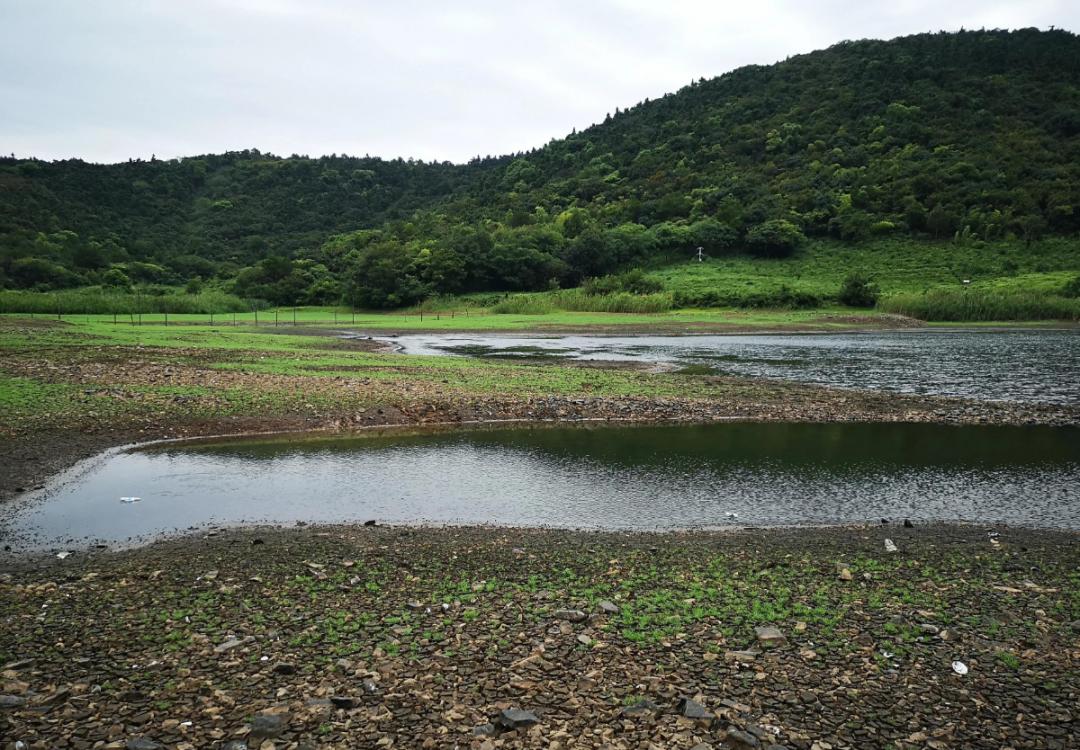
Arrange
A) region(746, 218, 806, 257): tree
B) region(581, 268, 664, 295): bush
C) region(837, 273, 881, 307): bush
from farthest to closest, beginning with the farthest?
region(746, 218, 806, 257): tree
region(581, 268, 664, 295): bush
region(837, 273, 881, 307): bush

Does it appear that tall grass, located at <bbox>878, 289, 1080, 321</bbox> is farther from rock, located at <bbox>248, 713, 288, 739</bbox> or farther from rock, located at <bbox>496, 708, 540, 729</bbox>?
rock, located at <bbox>248, 713, 288, 739</bbox>

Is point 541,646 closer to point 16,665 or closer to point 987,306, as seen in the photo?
point 16,665

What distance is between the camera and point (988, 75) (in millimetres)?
178625

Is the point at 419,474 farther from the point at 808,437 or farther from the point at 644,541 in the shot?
the point at 808,437

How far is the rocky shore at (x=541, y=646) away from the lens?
6.19m

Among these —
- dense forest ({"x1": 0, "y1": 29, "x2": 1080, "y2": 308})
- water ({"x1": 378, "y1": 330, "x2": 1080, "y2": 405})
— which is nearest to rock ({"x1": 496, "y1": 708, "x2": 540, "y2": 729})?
water ({"x1": 378, "y1": 330, "x2": 1080, "y2": 405})

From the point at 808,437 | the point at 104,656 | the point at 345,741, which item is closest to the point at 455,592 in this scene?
the point at 345,741

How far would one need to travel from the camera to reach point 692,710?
20.9 ft

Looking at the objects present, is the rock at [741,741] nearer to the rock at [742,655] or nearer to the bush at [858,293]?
the rock at [742,655]

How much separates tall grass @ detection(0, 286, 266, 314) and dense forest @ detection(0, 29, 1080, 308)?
1724 centimetres

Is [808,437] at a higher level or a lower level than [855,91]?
lower

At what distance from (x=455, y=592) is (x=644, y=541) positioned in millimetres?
A: 3917

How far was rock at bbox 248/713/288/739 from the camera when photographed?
19.9 ft

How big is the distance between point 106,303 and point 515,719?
3484 inches
